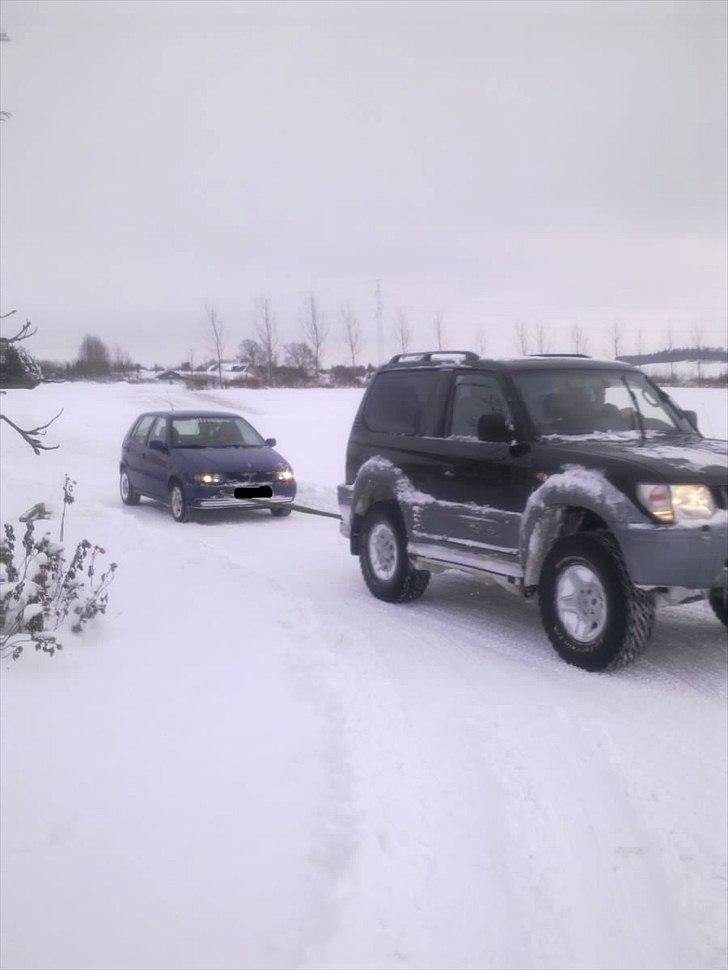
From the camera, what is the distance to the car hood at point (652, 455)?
6035mm

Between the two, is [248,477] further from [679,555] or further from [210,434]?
[679,555]

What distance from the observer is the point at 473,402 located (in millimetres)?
7871

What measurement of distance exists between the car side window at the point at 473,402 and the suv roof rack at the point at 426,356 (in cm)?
22

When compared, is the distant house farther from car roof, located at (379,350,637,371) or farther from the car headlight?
the car headlight

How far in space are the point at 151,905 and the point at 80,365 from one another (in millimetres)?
4821

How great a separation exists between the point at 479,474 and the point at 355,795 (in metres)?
3.55

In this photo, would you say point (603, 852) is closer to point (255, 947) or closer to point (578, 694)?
point (255, 947)

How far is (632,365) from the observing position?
8078 mm

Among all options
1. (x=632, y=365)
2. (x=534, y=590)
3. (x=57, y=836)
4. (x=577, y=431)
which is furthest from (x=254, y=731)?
(x=632, y=365)

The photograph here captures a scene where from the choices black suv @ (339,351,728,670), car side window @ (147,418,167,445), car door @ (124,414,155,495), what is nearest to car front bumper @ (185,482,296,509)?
car side window @ (147,418,167,445)

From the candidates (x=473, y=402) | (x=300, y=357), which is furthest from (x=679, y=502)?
(x=300, y=357)

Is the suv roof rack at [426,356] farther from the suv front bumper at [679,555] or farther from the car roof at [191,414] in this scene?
the car roof at [191,414]

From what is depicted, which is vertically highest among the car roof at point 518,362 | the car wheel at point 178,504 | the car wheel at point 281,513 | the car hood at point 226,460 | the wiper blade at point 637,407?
the car roof at point 518,362

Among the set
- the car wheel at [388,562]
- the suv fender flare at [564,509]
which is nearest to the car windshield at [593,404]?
the suv fender flare at [564,509]
